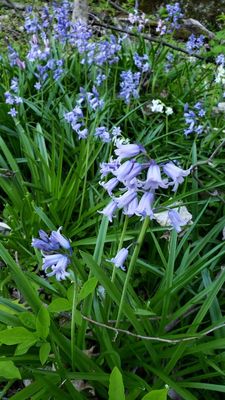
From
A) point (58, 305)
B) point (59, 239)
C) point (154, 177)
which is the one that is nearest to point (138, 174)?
point (154, 177)

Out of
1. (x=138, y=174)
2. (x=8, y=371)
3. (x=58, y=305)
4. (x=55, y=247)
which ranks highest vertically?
(x=138, y=174)

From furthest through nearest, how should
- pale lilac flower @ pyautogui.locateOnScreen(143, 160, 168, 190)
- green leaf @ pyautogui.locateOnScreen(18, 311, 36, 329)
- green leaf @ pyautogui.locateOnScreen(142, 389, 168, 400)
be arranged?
green leaf @ pyautogui.locateOnScreen(18, 311, 36, 329) → pale lilac flower @ pyautogui.locateOnScreen(143, 160, 168, 190) → green leaf @ pyautogui.locateOnScreen(142, 389, 168, 400)

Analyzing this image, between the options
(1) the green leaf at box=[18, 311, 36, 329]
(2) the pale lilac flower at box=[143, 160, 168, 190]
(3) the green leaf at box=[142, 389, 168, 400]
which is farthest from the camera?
(1) the green leaf at box=[18, 311, 36, 329]

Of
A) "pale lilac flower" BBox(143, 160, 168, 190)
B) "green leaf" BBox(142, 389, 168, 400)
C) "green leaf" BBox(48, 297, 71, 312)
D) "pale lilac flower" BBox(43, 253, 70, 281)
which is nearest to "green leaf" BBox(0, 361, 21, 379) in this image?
"green leaf" BBox(48, 297, 71, 312)

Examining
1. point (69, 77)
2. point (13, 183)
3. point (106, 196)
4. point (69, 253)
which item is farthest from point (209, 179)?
point (69, 77)

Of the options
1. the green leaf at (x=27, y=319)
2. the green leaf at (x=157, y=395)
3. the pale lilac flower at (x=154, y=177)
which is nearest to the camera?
the green leaf at (x=157, y=395)

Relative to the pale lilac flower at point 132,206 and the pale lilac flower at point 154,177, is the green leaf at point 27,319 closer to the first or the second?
the pale lilac flower at point 132,206

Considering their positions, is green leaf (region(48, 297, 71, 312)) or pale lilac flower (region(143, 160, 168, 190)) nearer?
pale lilac flower (region(143, 160, 168, 190))

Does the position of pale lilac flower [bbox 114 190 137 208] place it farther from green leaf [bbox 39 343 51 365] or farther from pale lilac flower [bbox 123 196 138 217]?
green leaf [bbox 39 343 51 365]

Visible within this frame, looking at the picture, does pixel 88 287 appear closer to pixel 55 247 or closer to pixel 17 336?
pixel 55 247

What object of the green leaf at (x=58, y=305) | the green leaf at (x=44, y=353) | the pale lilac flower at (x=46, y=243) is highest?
the pale lilac flower at (x=46, y=243)

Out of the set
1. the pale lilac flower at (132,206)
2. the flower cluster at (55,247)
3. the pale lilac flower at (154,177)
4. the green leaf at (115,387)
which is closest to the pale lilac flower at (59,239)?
the flower cluster at (55,247)

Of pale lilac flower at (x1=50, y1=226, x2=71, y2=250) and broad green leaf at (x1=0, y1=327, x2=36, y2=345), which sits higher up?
pale lilac flower at (x1=50, y1=226, x2=71, y2=250)

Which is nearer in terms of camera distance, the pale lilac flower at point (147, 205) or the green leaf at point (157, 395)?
the green leaf at point (157, 395)
